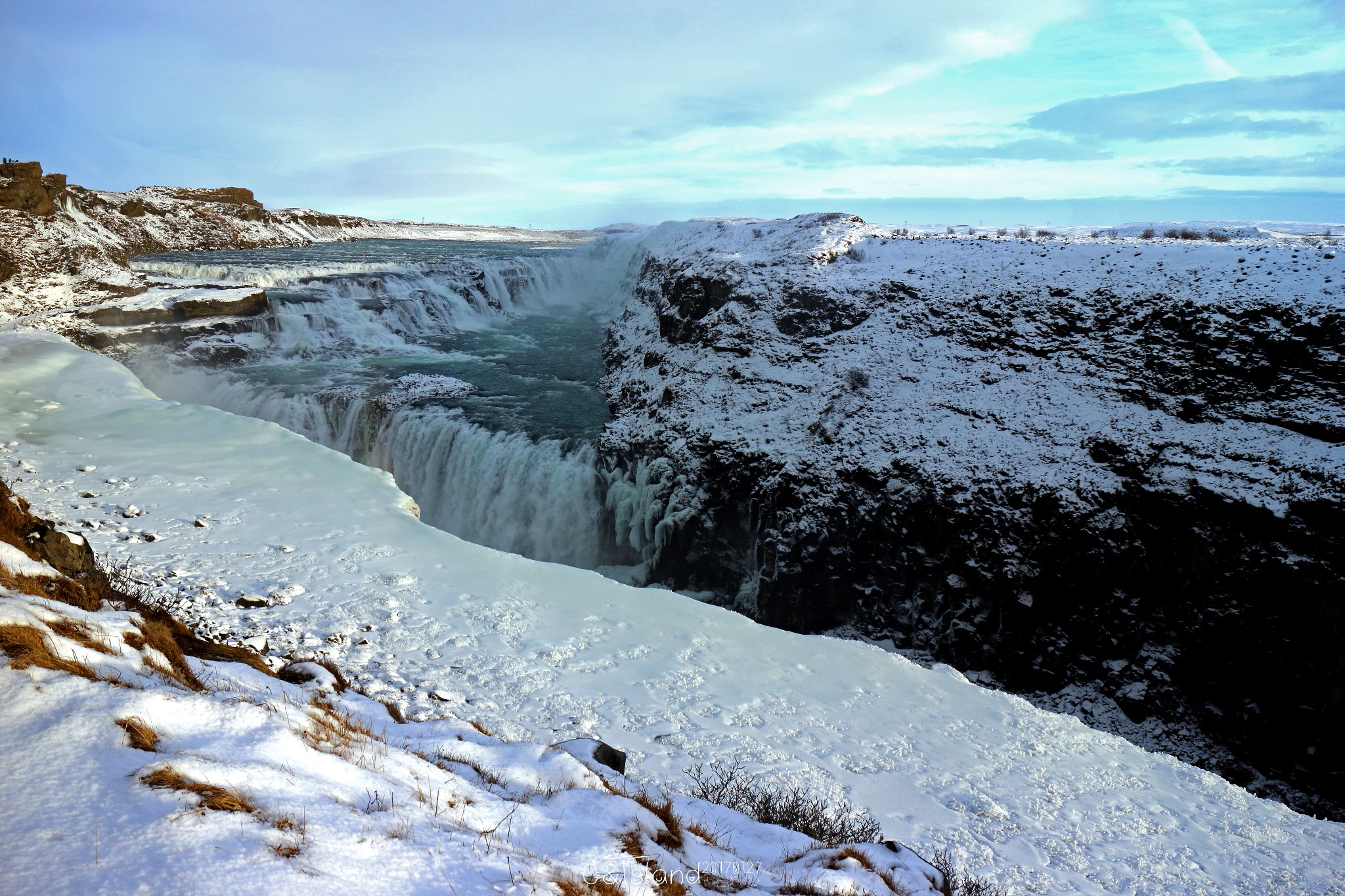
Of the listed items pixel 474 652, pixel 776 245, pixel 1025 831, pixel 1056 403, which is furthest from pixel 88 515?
pixel 776 245

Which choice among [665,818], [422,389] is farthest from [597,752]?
[422,389]

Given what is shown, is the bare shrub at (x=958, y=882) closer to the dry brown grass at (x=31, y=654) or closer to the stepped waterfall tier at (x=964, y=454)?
the dry brown grass at (x=31, y=654)

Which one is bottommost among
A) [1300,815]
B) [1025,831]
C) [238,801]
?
[1300,815]

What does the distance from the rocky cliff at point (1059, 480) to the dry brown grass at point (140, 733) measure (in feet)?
43.9

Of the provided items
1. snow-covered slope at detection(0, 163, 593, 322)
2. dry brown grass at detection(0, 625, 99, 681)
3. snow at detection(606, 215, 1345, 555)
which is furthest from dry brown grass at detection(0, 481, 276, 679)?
snow-covered slope at detection(0, 163, 593, 322)

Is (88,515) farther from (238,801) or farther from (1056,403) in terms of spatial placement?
(1056,403)

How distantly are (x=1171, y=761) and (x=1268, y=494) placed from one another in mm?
6816

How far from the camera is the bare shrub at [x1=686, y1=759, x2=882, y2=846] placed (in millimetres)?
5441

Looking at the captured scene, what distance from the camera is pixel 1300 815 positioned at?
786 cm

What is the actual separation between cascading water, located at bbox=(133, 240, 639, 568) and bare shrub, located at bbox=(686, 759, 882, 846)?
12.2 meters

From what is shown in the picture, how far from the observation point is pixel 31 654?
3879mm

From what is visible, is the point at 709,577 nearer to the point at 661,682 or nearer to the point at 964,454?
the point at 964,454

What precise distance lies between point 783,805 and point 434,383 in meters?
20.1

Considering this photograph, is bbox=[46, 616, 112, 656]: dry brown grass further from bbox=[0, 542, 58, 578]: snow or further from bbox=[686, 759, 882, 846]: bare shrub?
bbox=[686, 759, 882, 846]: bare shrub
